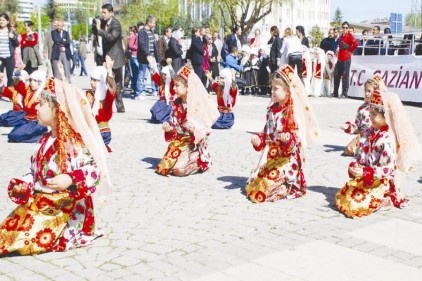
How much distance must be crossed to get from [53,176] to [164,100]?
7310mm

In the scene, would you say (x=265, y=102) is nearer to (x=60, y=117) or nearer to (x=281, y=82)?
(x=281, y=82)

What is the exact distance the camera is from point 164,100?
11789mm

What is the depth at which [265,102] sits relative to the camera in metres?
15.6

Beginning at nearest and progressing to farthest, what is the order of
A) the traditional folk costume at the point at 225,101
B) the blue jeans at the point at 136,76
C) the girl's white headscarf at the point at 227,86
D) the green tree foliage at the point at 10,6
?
the traditional folk costume at the point at 225,101
the girl's white headscarf at the point at 227,86
the blue jeans at the point at 136,76
the green tree foliage at the point at 10,6

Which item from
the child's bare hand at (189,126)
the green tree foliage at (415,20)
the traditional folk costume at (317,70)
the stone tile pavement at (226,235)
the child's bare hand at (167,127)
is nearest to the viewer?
the stone tile pavement at (226,235)

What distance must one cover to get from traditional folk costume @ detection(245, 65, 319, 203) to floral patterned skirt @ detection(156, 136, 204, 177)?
1.20 metres

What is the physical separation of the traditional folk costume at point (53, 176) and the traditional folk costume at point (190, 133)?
2725mm

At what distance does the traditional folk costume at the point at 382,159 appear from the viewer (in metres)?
5.77

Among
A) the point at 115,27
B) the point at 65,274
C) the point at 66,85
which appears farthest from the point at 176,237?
the point at 115,27

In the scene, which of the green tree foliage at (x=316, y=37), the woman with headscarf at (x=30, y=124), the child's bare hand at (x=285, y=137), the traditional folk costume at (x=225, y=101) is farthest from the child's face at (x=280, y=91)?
the green tree foliage at (x=316, y=37)

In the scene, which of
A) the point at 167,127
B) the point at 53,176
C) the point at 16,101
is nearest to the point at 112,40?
the point at 16,101

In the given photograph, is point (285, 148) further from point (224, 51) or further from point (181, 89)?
point (224, 51)

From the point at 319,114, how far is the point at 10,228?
31.0 feet

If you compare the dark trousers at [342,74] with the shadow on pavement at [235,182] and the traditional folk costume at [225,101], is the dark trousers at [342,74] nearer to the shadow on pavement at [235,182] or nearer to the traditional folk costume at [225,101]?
the traditional folk costume at [225,101]
